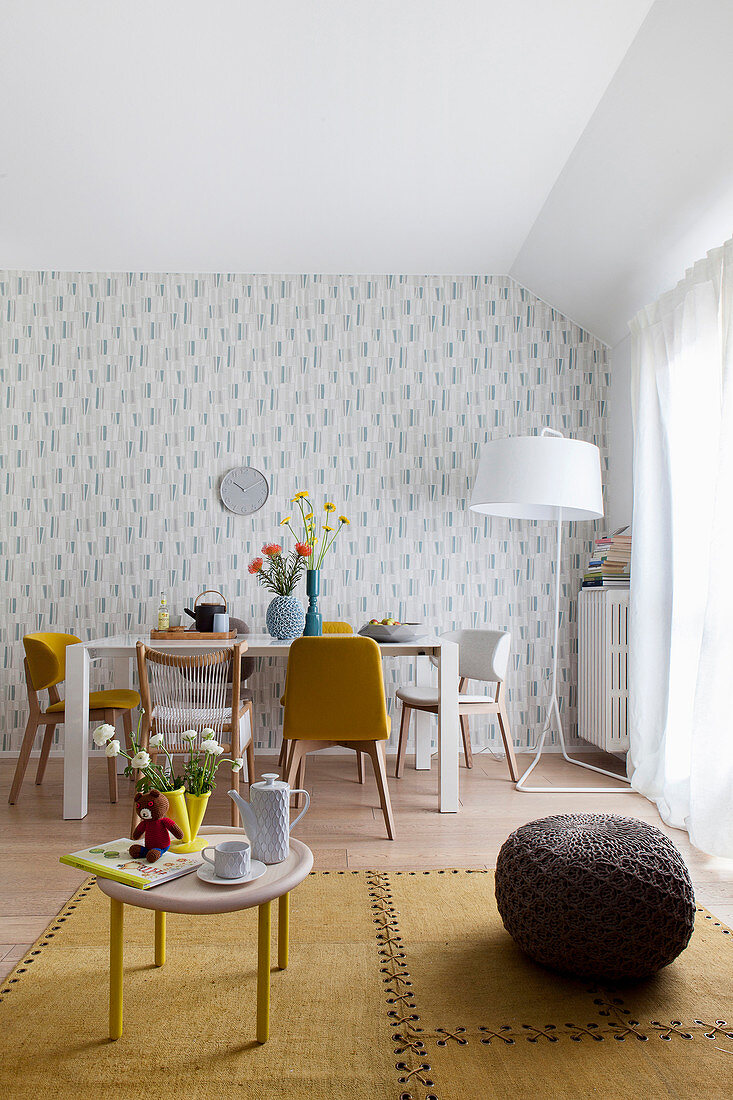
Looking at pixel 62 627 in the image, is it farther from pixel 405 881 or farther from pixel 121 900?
pixel 121 900

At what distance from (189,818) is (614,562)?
2.86m

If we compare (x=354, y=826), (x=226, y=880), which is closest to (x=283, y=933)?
(x=226, y=880)

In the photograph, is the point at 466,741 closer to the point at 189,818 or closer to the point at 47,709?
the point at 47,709

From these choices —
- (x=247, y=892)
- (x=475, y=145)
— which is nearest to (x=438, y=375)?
(x=475, y=145)

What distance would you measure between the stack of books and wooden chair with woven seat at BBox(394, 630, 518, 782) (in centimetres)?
66

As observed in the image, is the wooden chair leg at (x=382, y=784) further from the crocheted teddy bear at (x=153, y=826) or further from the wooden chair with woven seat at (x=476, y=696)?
the crocheted teddy bear at (x=153, y=826)

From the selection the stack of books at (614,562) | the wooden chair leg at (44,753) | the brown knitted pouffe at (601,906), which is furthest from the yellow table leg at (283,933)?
the stack of books at (614,562)

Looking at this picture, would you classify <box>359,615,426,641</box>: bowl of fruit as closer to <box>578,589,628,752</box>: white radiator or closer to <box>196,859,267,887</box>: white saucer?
<box>578,589,628,752</box>: white radiator

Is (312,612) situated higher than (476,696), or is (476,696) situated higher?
(312,612)

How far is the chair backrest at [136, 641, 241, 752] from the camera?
2955mm

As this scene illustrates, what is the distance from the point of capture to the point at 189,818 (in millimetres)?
1865

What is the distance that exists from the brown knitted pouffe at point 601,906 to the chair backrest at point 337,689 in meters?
1.05

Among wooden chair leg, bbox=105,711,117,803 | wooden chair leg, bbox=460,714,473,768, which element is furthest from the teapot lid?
wooden chair leg, bbox=460,714,473,768

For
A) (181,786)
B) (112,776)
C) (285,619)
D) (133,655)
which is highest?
(285,619)
